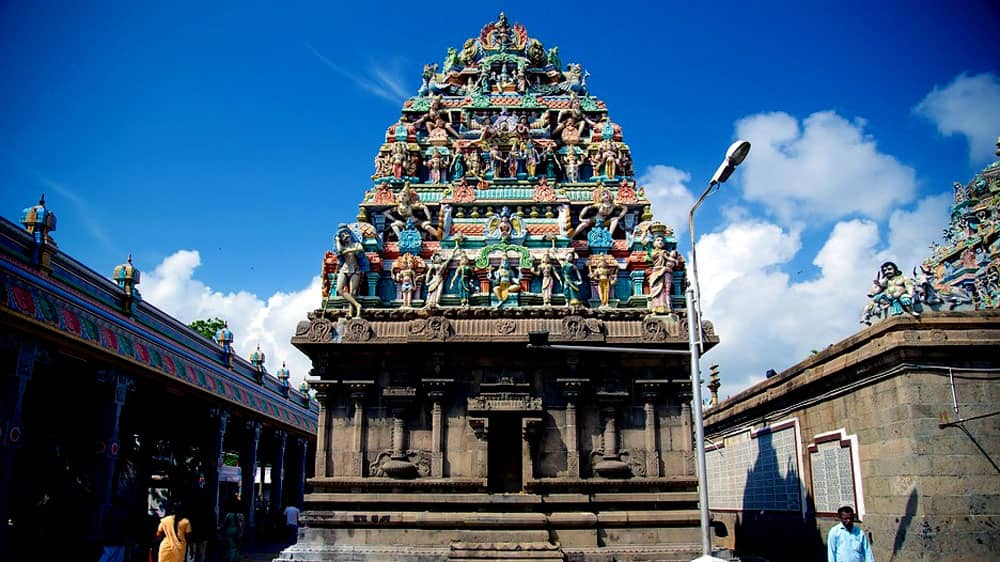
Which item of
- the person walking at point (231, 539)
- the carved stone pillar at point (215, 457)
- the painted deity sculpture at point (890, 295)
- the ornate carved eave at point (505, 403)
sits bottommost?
the person walking at point (231, 539)

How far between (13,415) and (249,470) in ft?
48.1

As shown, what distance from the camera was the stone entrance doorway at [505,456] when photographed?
57.2 ft

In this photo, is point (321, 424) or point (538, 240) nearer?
point (321, 424)

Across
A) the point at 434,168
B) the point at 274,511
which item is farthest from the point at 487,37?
the point at 274,511

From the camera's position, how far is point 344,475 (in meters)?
17.1

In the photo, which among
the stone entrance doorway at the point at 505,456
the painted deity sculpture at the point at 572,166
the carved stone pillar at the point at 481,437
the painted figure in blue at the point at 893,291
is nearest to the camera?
the painted figure in blue at the point at 893,291

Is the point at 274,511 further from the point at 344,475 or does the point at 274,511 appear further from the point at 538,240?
the point at 538,240

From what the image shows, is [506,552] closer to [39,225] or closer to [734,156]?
[734,156]

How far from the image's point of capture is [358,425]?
17.3 m

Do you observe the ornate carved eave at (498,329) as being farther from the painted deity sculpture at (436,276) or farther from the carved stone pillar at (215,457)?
the carved stone pillar at (215,457)

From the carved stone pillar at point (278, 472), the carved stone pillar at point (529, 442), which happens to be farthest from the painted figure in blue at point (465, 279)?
the carved stone pillar at point (278, 472)

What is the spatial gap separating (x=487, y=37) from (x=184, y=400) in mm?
17640

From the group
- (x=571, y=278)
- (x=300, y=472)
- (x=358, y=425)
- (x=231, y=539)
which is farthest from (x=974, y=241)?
(x=300, y=472)

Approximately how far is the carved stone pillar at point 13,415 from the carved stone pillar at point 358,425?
7.13 m
